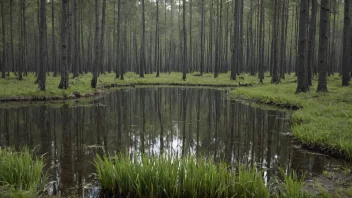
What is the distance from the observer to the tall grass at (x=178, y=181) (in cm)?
402

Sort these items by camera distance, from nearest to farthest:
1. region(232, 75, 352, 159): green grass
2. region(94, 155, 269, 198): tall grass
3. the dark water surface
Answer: region(94, 155, 269, 198): tall grass → the dark water surface → region(232, 75, 352, 159): green grass

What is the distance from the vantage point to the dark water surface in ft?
19.8

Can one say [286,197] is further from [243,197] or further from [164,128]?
[164,128]

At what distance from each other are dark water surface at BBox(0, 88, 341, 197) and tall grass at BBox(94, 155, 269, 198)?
24.7 inches

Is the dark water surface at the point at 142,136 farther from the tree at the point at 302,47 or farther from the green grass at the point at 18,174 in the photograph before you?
the tree at the point at 302,47

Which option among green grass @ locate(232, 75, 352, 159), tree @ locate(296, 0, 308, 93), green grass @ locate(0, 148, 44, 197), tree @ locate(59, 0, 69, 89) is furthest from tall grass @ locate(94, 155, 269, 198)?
tree @ locate(59, 0, 69, 89)

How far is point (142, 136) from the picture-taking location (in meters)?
8.69

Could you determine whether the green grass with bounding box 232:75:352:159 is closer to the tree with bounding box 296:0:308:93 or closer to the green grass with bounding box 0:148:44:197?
the tree with bounding box 296:0:308:93

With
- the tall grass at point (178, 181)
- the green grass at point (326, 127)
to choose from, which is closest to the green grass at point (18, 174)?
the tall grass at point (178, 181)

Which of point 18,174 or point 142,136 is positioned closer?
point 18,174

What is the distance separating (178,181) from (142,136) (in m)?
4.61

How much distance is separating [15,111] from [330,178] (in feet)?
41.0

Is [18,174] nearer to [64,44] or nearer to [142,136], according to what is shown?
[142,136]

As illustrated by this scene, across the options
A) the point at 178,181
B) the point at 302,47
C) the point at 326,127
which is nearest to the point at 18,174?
the point at 178,181
